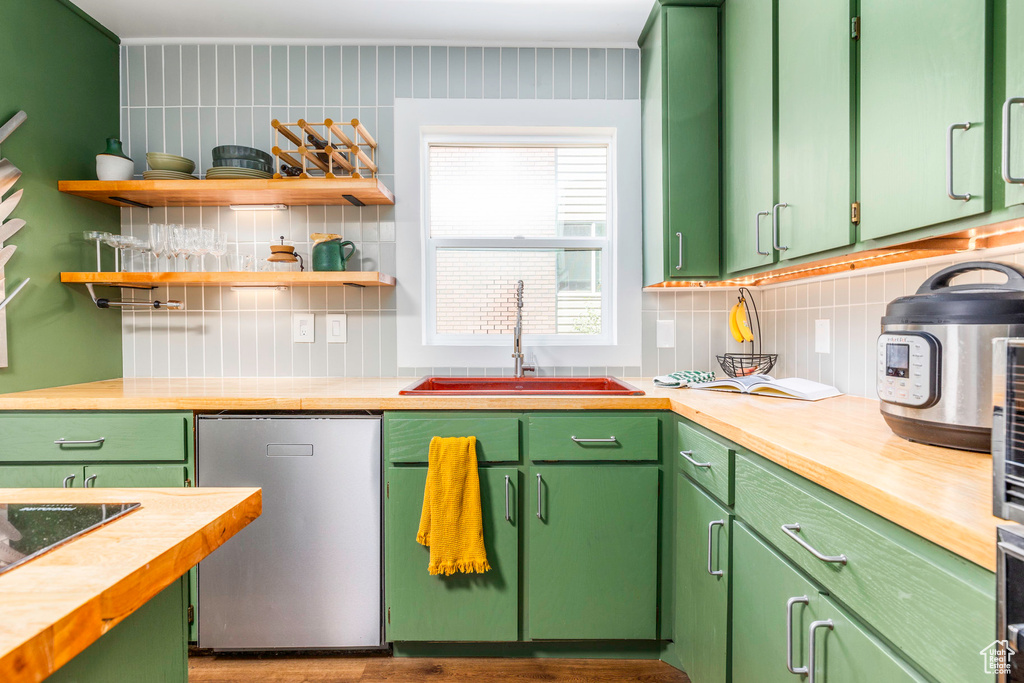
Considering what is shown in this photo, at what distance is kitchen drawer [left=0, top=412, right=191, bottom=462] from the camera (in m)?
1.75

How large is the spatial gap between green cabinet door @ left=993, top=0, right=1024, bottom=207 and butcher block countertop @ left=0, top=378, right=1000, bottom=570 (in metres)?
0.47

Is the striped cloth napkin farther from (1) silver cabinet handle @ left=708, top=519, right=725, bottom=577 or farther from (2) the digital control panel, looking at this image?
(2) the digital control panel

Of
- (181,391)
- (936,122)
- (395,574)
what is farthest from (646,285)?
(181,391)

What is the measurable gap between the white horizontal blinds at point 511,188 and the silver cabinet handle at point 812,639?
1.86m

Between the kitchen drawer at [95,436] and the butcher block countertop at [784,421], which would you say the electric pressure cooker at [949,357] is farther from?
the kitchen drawer at [95,436]

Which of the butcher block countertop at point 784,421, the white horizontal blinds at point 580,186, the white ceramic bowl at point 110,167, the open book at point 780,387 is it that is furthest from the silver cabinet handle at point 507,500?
the white ceramic bowl at point 110,167

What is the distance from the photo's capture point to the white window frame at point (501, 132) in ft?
7.82

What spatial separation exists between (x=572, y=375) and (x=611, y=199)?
83 cm

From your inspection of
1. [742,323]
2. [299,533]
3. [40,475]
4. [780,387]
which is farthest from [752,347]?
[40,475]

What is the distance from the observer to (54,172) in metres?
2.09

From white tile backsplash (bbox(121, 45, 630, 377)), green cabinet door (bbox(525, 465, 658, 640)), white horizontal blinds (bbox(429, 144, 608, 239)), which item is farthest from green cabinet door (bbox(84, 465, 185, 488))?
white horizontal blinds (bbox(429, 144, 608, 239))

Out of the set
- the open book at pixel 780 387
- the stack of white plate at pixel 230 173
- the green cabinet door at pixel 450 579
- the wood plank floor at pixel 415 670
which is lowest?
the wood plank floor at pixel 415 670

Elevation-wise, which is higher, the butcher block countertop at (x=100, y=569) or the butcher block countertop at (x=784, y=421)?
the butcher block countertop at (x=784, y=421)

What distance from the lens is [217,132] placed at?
94.2 inches
